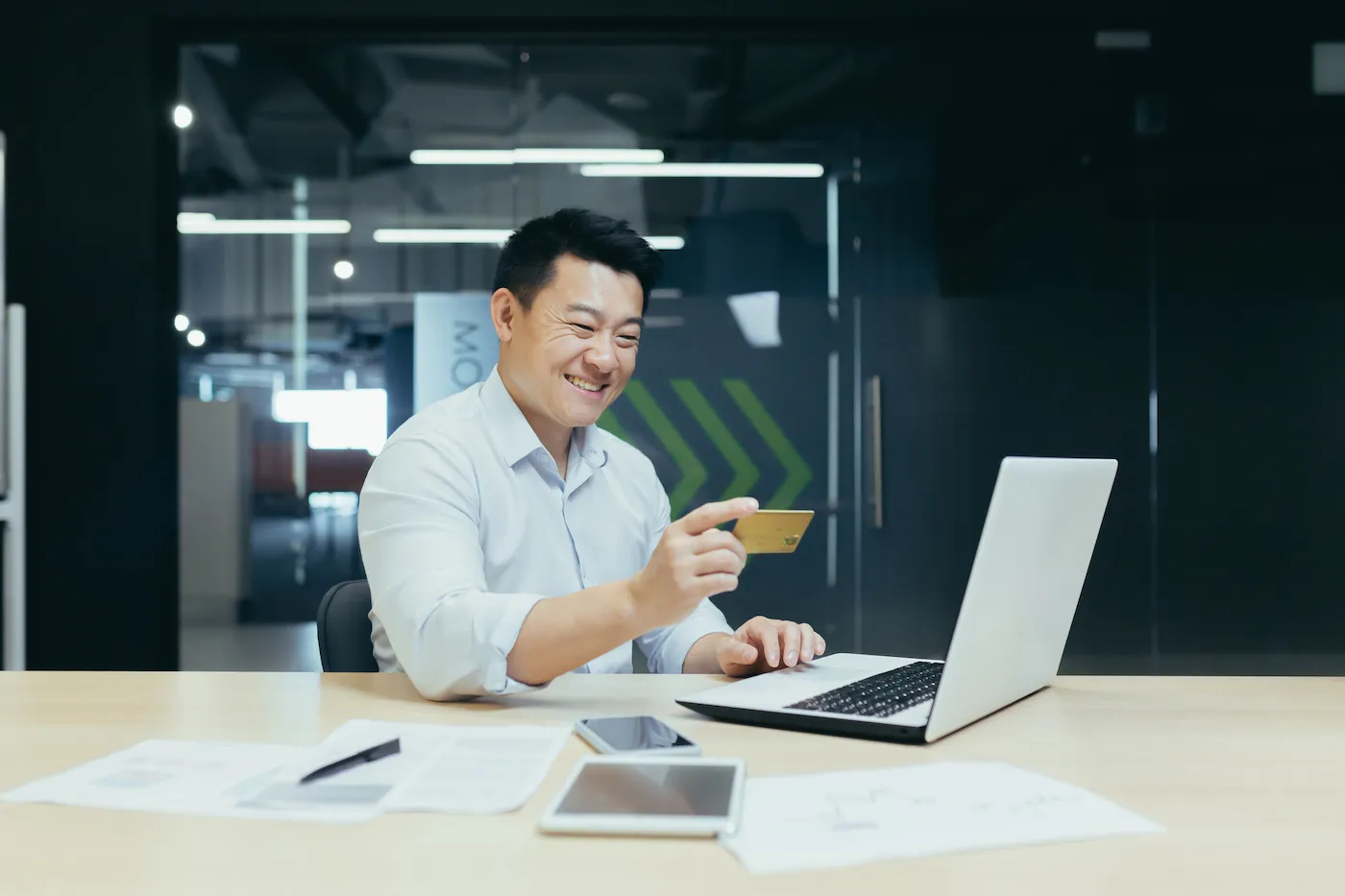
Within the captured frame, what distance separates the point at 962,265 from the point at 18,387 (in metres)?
3.06

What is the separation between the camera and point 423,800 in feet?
3.06

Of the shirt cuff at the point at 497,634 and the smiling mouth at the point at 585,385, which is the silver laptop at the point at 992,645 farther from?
the smiling mouth at the point at 585,385

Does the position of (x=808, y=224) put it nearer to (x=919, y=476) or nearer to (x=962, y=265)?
(x=962, y=265)

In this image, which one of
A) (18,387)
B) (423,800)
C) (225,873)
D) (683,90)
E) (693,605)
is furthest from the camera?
(683,90)

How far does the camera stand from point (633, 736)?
1.13m

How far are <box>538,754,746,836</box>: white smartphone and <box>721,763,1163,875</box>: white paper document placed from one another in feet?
0.08

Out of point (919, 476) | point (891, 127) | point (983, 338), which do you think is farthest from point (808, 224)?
point (919, 476)

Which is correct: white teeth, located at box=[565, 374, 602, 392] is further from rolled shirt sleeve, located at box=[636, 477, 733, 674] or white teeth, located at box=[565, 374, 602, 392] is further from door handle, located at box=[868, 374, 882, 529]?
door handle, located at box=[868, 374, 882, 529]

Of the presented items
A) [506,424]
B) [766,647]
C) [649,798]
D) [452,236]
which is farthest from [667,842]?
[452,236]

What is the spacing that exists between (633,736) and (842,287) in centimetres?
292

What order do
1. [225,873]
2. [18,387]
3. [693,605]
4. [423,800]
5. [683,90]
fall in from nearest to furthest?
[225,873] < [423,800] < [693,605] < [18,387] < [683,90]

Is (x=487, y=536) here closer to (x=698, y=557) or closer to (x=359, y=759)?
(x=698, y=557)

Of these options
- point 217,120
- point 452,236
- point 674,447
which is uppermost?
point 217,120

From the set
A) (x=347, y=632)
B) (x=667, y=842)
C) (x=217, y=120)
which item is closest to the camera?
(x=667, y=842)
